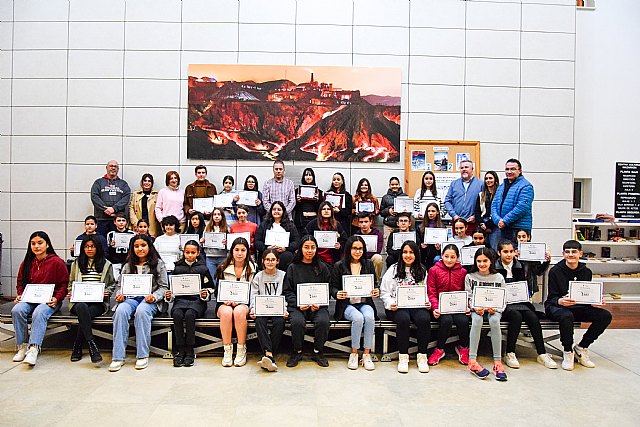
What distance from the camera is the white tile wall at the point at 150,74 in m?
7.46

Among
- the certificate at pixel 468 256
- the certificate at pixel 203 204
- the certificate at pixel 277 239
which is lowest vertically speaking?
the certificate at pixel 468 256

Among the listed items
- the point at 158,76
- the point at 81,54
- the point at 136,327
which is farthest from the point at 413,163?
the point at 81,54

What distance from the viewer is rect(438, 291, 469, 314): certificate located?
4.57 metres

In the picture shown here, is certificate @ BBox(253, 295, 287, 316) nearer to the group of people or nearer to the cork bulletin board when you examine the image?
the group of people

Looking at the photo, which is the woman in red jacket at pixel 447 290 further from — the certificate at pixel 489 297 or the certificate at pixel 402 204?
the certificate at pixel 402 204

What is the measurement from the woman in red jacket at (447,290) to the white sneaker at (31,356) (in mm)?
3462

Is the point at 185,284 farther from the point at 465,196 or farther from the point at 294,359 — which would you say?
the point at 465,196

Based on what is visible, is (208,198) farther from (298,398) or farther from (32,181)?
(298,398)

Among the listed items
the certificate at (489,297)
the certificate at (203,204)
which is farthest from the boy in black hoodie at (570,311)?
the certificate at (203,204)

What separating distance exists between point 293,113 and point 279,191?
4.52 feet

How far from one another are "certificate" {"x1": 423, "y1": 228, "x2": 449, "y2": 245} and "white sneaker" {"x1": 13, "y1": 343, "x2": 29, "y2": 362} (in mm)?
4261

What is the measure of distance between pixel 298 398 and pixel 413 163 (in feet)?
15.4

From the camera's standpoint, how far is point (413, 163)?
7.57 m

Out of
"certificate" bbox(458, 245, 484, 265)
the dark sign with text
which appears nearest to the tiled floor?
"certificate" bbox(458, 245, 484, 265)
